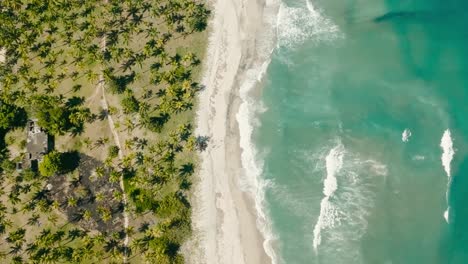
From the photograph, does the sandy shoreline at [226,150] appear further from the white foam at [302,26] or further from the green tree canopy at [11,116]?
the green tree canopy at [11,116]

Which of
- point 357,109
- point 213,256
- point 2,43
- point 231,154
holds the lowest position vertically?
point 213,256

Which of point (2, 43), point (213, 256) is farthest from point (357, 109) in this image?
point (2, 43)

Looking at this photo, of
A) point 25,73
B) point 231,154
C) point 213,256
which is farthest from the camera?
point 25,73

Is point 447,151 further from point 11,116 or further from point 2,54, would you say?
point 2,54

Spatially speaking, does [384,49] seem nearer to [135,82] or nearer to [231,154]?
[231,154]

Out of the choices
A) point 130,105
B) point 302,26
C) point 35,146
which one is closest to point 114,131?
point 130,105
